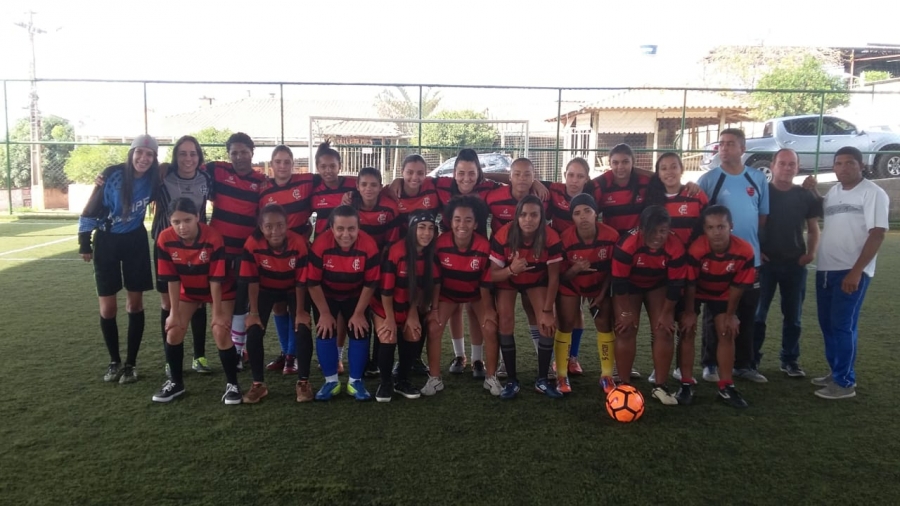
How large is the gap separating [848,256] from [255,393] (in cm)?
381

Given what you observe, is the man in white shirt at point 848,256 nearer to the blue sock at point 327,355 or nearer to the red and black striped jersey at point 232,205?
the blue sock at point 327,355

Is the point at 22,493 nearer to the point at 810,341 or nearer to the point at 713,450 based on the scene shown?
the point at 713,450

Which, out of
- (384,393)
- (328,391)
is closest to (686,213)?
(384,393)

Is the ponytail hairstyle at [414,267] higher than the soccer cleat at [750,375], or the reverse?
the ponytail hairstyle at [414,267]

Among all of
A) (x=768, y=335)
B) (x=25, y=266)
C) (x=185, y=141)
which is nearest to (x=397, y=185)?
(x=185, y=141)

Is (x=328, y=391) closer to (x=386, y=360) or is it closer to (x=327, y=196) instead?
(x=386, y=360)

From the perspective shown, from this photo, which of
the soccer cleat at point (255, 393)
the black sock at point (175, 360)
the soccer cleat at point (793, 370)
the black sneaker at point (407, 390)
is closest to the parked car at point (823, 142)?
the soccer cleat at point (793, 370)

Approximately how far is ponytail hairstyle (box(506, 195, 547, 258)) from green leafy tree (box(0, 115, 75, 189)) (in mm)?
13490

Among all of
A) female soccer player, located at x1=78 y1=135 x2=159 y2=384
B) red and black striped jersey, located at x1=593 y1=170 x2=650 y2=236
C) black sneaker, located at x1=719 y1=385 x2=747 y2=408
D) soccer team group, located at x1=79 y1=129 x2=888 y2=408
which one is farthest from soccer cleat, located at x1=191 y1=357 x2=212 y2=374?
black sneaker, located at x1=719 y1=385 x2=747 y2=408

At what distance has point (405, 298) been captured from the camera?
3.92m

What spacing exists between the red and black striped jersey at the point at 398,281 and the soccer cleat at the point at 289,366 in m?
0.86

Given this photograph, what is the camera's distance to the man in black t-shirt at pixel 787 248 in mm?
4258

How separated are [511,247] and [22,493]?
2749 mm

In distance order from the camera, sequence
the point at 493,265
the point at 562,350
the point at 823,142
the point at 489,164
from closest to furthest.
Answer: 1. the point at 493,265
2. the point at 562,350
3. the point at 489,164
4. the point at 823,142
